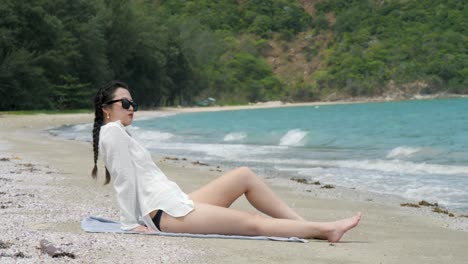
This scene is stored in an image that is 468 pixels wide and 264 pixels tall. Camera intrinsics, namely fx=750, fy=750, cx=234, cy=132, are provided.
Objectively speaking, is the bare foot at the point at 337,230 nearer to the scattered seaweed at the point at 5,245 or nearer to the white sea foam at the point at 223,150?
the scattered seaweed at the point at 5,245

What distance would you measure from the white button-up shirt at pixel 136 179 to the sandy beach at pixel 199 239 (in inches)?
9.6

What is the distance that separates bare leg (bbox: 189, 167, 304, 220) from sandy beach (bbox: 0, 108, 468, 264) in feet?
1.34

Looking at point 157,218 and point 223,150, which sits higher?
point 157,218

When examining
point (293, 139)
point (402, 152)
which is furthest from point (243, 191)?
point (293, 139)

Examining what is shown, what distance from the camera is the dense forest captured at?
57562mm

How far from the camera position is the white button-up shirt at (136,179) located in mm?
5793

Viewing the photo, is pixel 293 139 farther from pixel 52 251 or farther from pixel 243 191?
pixel 52 251

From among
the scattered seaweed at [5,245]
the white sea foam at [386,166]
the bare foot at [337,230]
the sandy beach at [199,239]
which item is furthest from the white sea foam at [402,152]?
the scattered seaweed at [5,245]

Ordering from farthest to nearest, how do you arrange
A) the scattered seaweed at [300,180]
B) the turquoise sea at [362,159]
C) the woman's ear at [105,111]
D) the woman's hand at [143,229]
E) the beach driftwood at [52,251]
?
1. the scattered seaweed at [300,180]
2. the turquoise sea at [362,159]
3. the woman's ear at [105,111]
4. the woman's hand at [143,229]
5. the beach driftwood at [52,251]

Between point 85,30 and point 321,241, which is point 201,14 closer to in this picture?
point 85,30

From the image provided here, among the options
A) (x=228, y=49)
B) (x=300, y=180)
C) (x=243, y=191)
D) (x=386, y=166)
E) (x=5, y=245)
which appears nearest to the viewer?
(x=5, y=245)

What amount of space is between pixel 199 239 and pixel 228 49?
445ft

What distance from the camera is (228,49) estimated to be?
461 feet

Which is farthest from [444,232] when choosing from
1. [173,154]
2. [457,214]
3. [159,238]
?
[173,154]
